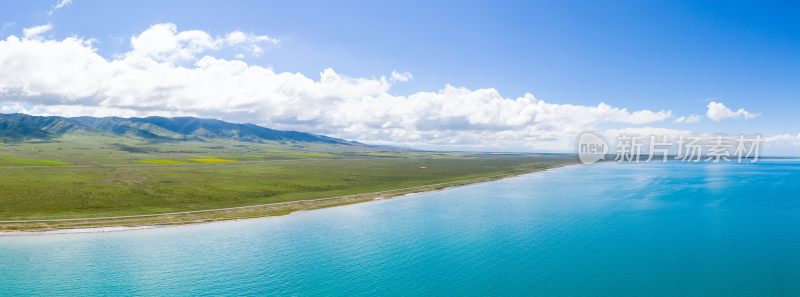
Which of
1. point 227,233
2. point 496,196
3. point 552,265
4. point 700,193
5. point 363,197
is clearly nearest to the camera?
point 552,265

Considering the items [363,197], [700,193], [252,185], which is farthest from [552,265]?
[700,193]

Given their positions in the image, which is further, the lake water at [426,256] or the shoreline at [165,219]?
the shoreline at [165,219]

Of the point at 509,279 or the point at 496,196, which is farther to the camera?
the point at 496,196

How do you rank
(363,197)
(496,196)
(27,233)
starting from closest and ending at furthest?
1. (27,233)
2. (363,197)
3. (496,196)

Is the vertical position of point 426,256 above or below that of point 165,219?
below

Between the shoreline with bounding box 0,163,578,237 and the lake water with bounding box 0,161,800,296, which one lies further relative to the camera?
the shoreline with bounding box 0,163,578,237

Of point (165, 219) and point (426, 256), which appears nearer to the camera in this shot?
point (426, 256)

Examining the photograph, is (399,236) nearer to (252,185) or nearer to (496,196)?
(496,196)
